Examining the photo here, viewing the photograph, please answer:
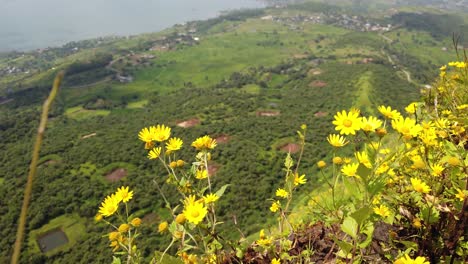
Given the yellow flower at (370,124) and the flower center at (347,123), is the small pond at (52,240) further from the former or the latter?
the yellow flower at (370,124)

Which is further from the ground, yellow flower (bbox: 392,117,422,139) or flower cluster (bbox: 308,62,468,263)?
yellow flower (bbox: 392,117,422,139)

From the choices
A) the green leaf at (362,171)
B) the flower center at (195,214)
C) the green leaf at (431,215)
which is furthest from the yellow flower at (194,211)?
the green leaf at (431,215)

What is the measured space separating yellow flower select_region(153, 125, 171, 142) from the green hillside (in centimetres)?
416

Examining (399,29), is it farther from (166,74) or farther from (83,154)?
(83,154)

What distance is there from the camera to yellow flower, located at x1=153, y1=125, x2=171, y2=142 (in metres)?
2.78

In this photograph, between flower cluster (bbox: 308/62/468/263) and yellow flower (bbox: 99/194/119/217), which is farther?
yellow flower (bbox: 99/194/119/217)

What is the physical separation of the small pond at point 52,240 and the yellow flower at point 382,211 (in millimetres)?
57853

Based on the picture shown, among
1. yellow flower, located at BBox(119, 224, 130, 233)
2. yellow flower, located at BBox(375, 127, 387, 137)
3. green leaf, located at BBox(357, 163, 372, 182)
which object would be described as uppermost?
yellow flower, located at BBox(375, 127, 387, 137)

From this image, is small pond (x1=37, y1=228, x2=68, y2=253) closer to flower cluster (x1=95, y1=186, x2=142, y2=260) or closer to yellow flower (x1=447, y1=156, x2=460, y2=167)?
flower cluster (x1=95, y1=186, x2=142, y2=260)

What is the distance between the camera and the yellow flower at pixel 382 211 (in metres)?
2.79

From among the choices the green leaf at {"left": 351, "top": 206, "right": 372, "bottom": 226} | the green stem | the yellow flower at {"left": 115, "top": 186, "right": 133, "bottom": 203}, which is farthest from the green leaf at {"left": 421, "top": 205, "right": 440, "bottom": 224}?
the green stem

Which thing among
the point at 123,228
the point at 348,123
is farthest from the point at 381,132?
the point at 123,228

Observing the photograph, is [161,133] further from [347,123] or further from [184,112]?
[184,112]

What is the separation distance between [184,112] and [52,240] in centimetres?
4977
